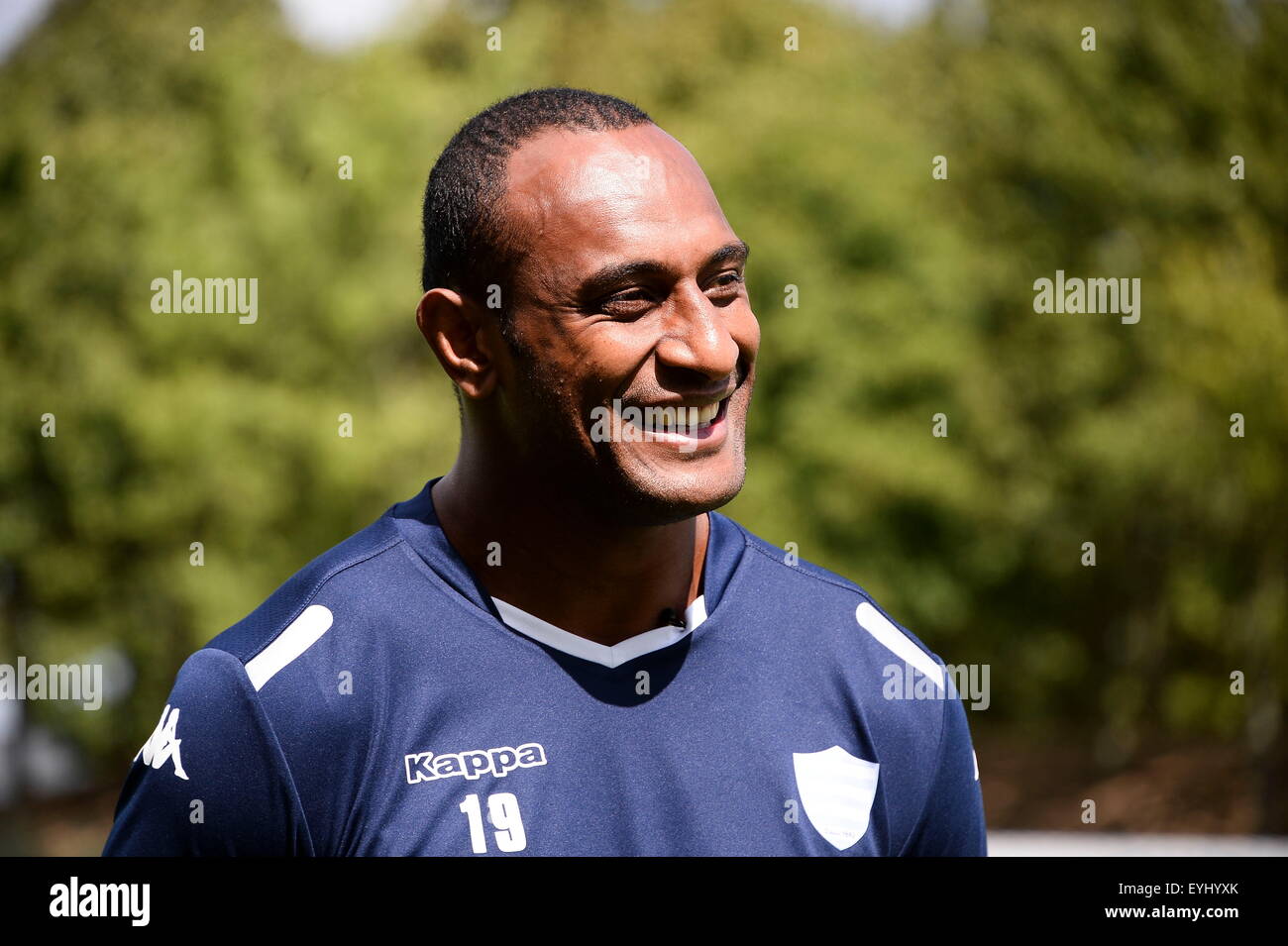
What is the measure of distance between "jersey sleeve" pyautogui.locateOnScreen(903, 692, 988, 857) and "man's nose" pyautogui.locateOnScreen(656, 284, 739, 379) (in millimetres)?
874

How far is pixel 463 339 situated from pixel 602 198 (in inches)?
15.5

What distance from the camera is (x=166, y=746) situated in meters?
2.24

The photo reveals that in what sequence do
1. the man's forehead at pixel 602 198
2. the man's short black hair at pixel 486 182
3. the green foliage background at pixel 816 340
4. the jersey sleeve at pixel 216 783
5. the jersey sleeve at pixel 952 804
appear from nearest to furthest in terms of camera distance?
the jersey sleeve at pixel 216 783 < the man's forehead at pixel 602 198 < the man's short black hair at pixel 486 182 < the jersey sleeve at pixel 952 804 < the green foliage background at pixel 816 340

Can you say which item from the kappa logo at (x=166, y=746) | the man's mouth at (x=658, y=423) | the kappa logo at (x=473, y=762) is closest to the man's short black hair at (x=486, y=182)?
the man's mouth at (x=658, y=423)

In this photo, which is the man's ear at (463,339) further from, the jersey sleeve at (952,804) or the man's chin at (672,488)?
the jersey sleeve at (952,804)

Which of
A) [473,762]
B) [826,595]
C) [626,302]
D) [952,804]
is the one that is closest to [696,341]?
[626,302]

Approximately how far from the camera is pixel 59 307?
522 inches

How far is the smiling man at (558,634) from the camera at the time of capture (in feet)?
7.23

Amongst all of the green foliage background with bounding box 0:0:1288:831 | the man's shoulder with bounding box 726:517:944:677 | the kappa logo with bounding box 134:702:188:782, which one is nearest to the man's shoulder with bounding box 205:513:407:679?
the kappa logo with bounding box 134:702:188:782

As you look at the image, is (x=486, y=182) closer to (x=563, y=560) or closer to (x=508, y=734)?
(x=563, y=560)

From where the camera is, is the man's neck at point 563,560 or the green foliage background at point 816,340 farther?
the green foliage background at point 816,340

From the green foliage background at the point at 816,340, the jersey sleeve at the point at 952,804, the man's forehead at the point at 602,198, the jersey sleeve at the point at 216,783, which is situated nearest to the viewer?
the jersey sleeve at the point at 216,783
